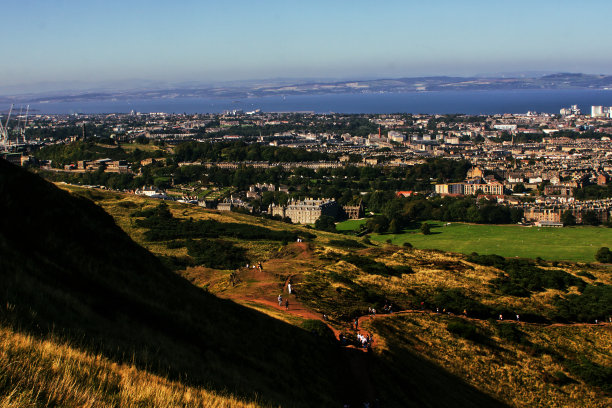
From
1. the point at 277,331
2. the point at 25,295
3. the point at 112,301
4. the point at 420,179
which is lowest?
the point at 420,179

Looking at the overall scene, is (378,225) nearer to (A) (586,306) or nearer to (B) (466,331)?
(A) (586,306)

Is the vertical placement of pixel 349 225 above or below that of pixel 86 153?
below

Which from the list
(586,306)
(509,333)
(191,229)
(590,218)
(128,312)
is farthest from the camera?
(590,218)

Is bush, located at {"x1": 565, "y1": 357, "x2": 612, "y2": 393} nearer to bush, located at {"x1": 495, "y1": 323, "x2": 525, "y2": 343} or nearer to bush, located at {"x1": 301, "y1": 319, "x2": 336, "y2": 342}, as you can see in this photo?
bush, located at {"x1": 495, "y1": 323, "x2": 525, "y2": 343}

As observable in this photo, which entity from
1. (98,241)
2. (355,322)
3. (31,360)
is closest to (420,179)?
(355,322)

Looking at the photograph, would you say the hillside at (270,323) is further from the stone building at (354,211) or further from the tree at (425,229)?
the stone building at (354,211)

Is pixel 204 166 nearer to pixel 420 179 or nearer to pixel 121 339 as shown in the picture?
pixel 420 179

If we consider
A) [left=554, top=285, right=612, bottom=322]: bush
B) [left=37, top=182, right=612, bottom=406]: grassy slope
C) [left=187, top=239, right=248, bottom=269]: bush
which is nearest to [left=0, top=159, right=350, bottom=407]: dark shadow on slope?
[left=37, top=182, right=612, bottom=406]: grassy slope

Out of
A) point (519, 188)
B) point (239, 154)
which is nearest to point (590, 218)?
point (519, 188)
